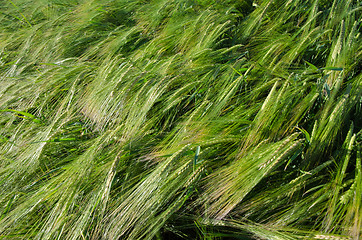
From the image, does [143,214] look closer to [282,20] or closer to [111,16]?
[282,20]

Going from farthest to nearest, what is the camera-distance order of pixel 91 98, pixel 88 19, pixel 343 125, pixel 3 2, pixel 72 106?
pixel 3 2
pixel 88 19
pixel 72 106
pixel 91 98
pixel 343 125

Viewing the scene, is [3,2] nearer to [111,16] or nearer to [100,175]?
[111,16]

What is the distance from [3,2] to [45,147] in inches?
148

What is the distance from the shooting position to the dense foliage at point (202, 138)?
107 centimetres

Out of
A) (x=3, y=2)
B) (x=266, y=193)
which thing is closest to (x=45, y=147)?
(x=266, y=193)

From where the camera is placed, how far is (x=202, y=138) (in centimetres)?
124

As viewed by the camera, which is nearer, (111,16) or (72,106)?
(72,106)

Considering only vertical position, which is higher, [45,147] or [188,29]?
[188,29]

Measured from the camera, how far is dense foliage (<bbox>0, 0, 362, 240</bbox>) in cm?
107

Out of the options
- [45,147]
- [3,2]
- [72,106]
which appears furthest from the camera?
[3,2]

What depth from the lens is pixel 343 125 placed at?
1222 mm

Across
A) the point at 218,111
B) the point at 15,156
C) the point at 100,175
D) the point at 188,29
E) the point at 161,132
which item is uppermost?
the point at 188,29

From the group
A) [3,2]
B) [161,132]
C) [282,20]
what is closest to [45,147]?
[161,132]

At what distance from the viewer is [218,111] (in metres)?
1.35
